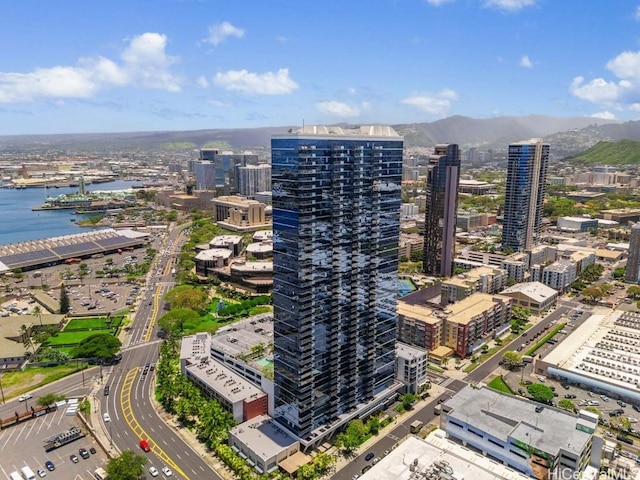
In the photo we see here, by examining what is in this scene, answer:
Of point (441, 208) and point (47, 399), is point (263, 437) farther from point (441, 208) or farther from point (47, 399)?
point (441, 208)

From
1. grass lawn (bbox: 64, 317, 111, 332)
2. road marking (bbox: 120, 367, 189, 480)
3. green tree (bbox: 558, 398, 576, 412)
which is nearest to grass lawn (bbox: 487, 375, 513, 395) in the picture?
green tree (bbox: 558, 398, 576, 412)

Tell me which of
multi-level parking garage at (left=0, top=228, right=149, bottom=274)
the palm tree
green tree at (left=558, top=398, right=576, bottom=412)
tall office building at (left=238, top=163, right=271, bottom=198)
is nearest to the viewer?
green tree at (left=558, top=398, right=576, bottom=412)

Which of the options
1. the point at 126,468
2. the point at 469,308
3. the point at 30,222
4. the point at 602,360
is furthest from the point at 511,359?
the point at 30,222

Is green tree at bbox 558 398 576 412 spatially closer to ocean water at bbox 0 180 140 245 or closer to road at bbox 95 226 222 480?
road at bbox 95 226 222 480

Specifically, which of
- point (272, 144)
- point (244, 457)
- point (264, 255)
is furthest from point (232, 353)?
point (264, 255)

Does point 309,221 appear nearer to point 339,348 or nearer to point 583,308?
point 339,348

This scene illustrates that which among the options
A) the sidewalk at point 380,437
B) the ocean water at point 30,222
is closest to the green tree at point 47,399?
the sidewalk at point 380,437
